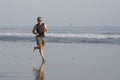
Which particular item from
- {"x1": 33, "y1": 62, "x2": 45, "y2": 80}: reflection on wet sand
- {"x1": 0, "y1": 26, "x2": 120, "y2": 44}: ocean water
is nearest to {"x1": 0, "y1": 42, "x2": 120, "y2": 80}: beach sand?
{"x1": 33, "y1": 62, "x2": 45, "y2": 80}: reflection on wet sand

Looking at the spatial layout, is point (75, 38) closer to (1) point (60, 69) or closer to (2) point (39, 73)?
(1) point (60, 69)

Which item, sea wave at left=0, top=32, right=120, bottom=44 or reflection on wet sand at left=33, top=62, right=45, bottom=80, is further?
sea wave at left=0, top=32, right=120, bottom=44

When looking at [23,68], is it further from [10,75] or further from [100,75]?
[100,75]

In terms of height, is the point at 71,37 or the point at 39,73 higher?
the point at 39,73

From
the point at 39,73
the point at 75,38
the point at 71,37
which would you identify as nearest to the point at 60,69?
the point at 39,73

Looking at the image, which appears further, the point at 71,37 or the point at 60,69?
the point at 71,37

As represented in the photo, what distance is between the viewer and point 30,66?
14.4m

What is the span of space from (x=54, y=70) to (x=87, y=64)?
6.65ft

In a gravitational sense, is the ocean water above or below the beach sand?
below

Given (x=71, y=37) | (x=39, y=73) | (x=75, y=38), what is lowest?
(x=71, y=37)

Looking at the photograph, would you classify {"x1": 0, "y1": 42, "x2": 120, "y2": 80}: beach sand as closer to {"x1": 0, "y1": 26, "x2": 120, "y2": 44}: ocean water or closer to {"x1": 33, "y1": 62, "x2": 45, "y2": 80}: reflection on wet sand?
{"x1": 33, "y1": 62, "x2": 45, "y2": 80}: reflection on wet sand

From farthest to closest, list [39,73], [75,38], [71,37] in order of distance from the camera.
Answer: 1. [71,37]
2. [75,38]
3. [39,73]

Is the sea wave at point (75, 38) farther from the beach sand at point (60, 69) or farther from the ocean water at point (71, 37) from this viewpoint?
the beach sand at point (60, 69)

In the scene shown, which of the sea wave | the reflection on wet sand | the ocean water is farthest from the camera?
the ocean water
